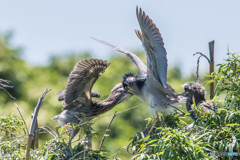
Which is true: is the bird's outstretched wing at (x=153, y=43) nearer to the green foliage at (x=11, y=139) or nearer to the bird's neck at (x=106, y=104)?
the bird's neck at (x=106, y=104)

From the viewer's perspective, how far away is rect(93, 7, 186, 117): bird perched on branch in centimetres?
325

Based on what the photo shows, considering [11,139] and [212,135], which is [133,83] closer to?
[11,139]

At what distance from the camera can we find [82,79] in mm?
3934

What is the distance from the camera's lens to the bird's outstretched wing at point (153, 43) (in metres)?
3.24

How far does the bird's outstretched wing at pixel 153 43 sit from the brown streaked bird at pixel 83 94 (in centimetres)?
71

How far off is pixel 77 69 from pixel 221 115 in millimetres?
1841

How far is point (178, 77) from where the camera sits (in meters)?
9.51

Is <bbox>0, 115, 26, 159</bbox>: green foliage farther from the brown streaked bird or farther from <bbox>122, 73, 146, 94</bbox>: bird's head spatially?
<bbox>122, 73, 146, 94</bbox>: bird's head

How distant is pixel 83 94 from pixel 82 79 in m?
0.22

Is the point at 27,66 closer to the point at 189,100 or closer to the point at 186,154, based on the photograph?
the point at 189,100

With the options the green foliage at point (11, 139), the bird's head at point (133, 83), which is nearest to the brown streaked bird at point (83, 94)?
the bird's head at point (133, 83)

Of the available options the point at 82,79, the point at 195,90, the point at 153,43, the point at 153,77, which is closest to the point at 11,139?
the point at 82,79

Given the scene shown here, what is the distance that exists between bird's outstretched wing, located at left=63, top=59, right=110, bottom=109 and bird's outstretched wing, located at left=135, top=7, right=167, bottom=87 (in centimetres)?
73

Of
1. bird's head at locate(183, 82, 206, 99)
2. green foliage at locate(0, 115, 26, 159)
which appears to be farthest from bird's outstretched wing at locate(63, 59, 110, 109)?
bird's head at locate(183, 82, 206, 99)
